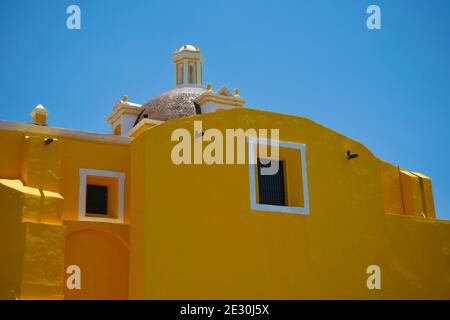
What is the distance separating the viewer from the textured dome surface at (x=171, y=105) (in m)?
22.2

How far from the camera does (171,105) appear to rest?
2255 centimetres

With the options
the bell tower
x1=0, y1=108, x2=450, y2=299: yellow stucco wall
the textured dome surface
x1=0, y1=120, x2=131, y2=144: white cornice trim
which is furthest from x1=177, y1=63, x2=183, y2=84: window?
x1=0, y1=108, x2=450, y2=299: yellow stucco wall

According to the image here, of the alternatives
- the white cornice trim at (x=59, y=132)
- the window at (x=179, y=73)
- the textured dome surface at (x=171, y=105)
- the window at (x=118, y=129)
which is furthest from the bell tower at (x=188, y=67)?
the white cornice trim at (x=59, y=132)

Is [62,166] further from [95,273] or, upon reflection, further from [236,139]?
[236,139]

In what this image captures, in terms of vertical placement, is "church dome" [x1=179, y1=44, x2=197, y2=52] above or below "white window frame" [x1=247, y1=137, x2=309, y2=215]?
above

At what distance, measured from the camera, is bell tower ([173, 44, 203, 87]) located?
2528cm

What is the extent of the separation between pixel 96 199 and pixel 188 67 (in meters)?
12.1

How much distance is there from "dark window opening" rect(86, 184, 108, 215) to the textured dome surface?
773cm

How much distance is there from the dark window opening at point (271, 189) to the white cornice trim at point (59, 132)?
315cm

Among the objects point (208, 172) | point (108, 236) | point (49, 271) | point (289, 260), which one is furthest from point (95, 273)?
point (289, 260)

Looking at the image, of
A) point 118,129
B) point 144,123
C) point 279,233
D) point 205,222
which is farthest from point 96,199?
point 118,129

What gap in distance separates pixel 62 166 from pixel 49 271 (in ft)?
8.90

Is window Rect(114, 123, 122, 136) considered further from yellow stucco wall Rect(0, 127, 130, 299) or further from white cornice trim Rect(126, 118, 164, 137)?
yellow stucco wall Rect(0, 127, 130, 299)

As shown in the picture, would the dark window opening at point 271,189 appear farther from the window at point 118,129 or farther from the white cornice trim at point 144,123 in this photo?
the window at point 118,129
